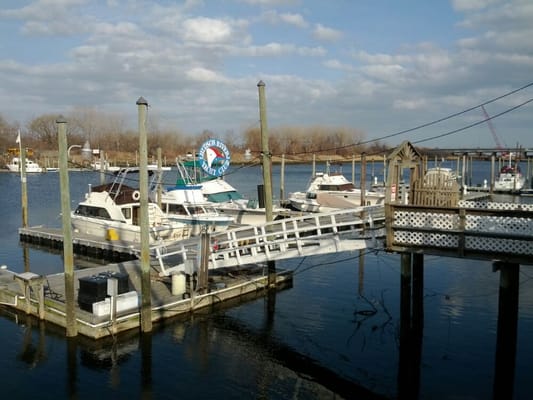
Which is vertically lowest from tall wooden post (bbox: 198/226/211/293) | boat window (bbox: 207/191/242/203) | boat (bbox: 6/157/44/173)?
tall wooden post (bbox: 198/226/211/293)

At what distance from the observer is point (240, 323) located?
16547 millimetres

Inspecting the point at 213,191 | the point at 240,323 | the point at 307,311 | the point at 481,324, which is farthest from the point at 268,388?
the point at 213,191

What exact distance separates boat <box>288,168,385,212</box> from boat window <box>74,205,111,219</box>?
1641 centimetres

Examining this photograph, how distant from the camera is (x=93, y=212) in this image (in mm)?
28578

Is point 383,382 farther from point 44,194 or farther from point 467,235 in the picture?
point 44,194

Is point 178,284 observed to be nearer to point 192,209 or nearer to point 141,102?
point 141,102

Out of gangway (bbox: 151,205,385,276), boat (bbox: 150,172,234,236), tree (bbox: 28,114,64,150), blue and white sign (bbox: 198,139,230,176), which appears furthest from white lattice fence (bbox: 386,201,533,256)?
tree (bbox: 28,114,64,150)

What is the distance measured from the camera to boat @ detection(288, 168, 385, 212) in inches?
1553

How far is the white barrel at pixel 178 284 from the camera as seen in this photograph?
669 inches

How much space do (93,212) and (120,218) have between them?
2.24m

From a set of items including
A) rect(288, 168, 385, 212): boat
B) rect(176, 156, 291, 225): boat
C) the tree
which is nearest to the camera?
rect(176, 156, 291, 225): boat

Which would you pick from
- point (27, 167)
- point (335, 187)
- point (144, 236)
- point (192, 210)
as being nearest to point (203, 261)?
point (144, 236)

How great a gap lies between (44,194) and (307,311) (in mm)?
49064

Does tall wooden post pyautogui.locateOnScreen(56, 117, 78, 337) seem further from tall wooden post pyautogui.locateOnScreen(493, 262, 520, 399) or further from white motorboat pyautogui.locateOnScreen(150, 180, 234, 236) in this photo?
white motorboat pyautogui.locateOnScreen(150, 180, 234, 236)
